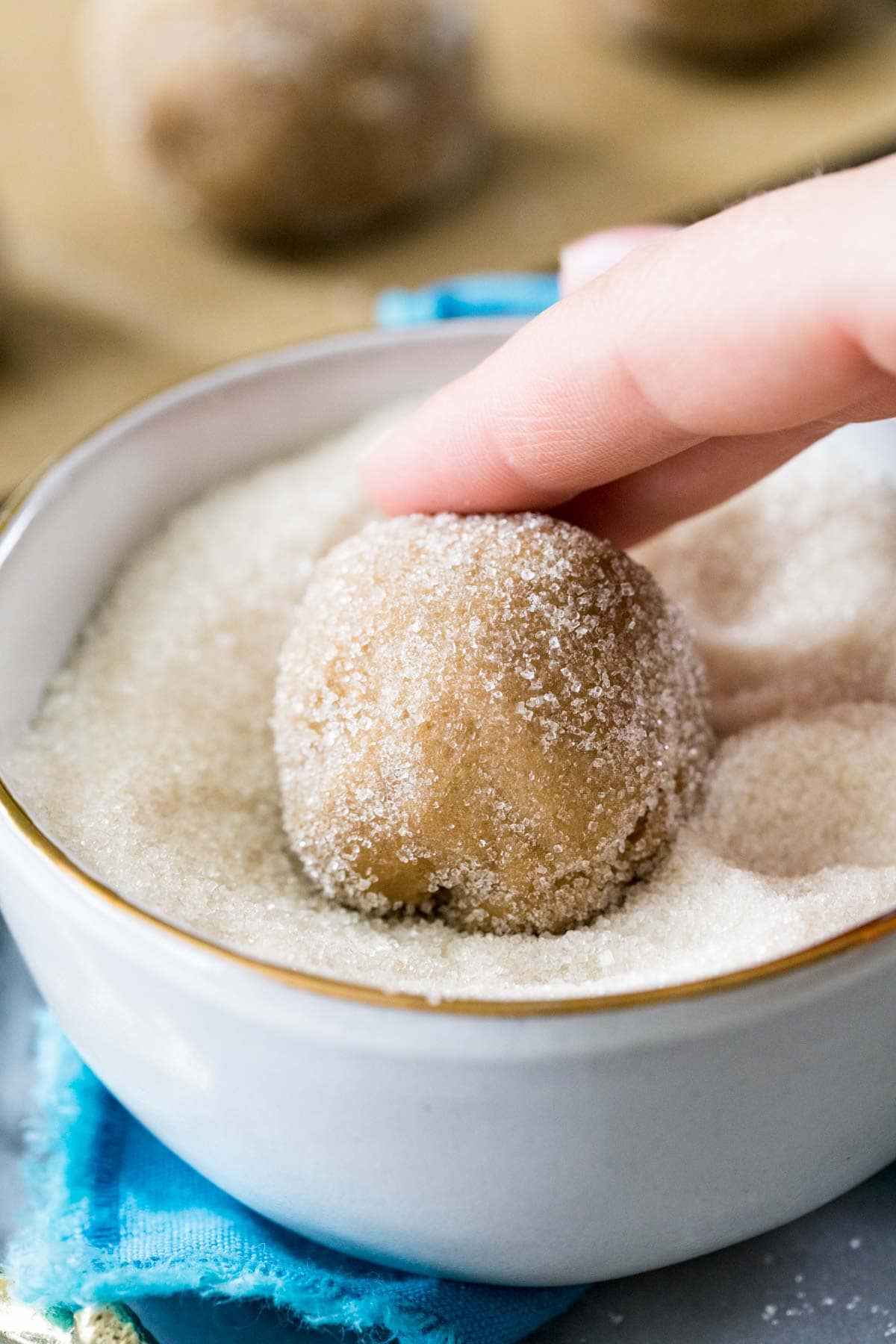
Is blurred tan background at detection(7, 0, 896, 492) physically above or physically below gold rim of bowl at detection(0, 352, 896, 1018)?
below

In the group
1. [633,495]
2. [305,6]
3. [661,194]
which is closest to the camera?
[633,495]

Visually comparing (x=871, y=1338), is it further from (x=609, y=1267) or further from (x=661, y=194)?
(x=661, y=194)

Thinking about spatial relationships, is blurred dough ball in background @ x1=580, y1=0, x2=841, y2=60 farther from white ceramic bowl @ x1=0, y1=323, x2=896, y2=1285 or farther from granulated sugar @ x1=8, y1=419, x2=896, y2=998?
white ceramic bowl @ x1=0, y1=323, x2=896, y2=1285

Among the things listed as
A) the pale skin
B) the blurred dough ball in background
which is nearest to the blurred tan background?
the blurred dough ball in background

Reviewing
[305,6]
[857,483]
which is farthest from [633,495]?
[305,6]

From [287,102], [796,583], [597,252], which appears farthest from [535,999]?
[287,102]

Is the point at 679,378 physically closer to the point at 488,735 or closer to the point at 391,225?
the point at 488,735
